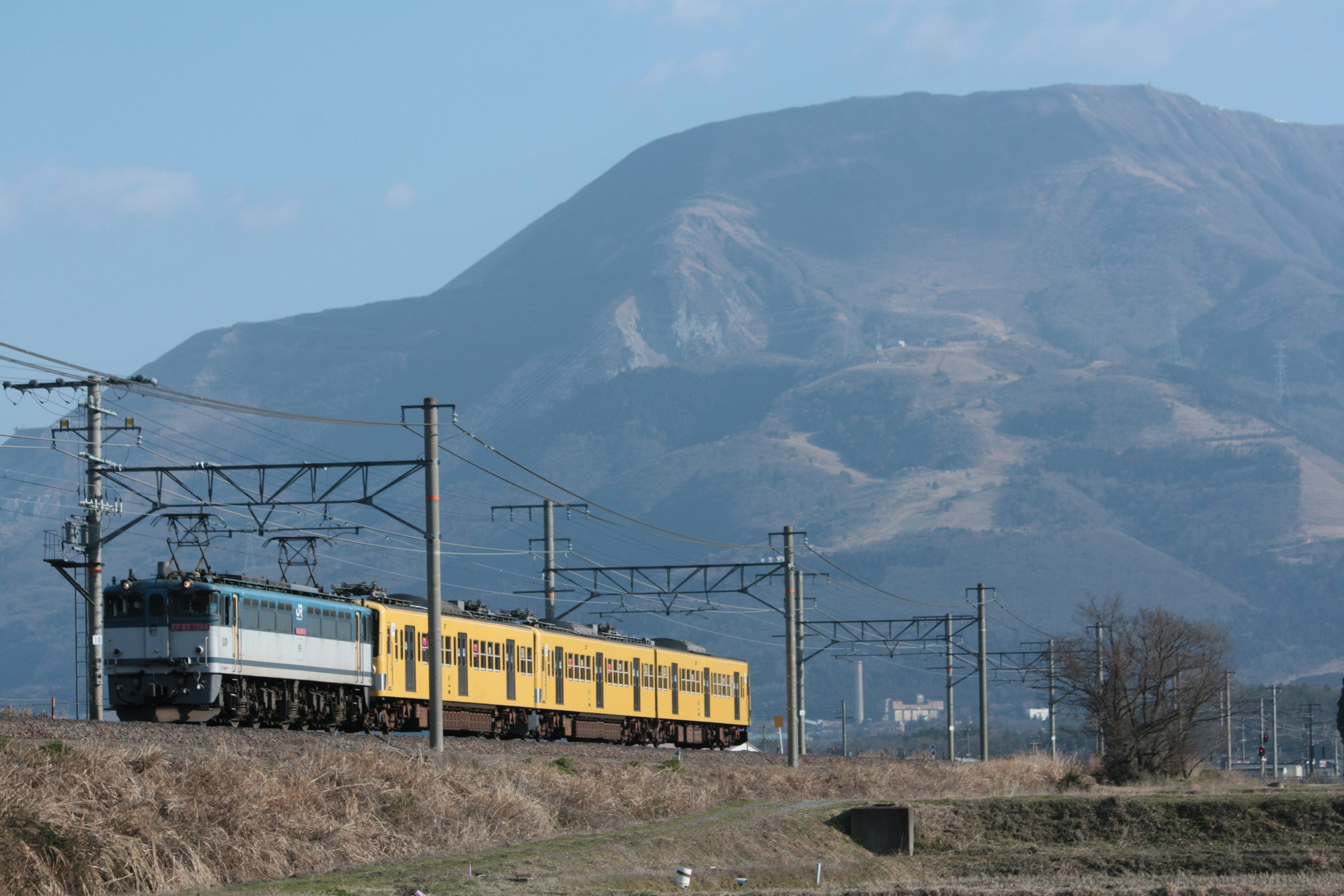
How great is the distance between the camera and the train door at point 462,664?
156ft

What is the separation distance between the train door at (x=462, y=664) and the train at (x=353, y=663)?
4 centimetres

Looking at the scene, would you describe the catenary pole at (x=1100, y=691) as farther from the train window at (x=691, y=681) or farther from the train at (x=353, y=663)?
the train at (x=353, y=663)

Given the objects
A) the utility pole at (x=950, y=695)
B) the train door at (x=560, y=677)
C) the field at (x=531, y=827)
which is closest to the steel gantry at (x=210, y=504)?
the field at (x=531, y=827)

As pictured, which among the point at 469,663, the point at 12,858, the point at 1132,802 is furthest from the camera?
the point at 469,663

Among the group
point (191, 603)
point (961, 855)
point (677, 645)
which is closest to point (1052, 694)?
point (677, 645)

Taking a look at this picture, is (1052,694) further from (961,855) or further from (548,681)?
(961,855)

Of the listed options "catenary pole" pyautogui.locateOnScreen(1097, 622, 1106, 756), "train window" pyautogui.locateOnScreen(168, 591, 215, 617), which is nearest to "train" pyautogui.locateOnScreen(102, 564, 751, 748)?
"train window" pyautogui.locateOnScreen(168, 591, 215, 617)

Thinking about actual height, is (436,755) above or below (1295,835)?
above

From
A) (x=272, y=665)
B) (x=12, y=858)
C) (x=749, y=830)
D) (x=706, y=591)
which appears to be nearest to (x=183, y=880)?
(x=12, y=858)

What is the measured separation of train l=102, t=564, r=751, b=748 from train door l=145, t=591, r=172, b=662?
0.03m

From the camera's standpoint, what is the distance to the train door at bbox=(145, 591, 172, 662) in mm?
38000

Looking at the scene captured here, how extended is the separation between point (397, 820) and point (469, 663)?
19.5 meters

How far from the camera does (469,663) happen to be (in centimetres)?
4822

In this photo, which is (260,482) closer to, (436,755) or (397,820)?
(436,755)
